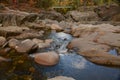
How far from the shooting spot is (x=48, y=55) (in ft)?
32.3

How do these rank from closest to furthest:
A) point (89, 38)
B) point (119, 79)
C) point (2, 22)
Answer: point (119, 79) → point (89, 38) → point (2, 22)

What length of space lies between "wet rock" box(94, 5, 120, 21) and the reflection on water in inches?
636

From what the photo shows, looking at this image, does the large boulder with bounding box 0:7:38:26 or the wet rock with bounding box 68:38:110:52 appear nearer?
the wet rock with bounding box 68:38:110:52

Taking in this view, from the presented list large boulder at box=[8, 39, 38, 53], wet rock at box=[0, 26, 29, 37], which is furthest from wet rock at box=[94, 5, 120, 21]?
large boulder at box=[8, 39, 38, 53]

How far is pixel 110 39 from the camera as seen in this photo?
43.2ft

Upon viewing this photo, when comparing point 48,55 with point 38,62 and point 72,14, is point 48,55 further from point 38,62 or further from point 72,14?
point 72,14

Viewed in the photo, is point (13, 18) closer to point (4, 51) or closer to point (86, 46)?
point (4, 51)

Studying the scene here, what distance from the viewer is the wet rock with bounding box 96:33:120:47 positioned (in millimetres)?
12620

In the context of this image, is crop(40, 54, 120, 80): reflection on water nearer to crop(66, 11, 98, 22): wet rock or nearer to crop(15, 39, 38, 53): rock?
crop(15, 39, 38, 53): rock

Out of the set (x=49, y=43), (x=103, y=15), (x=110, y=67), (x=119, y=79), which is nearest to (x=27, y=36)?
(x=49, y=43)

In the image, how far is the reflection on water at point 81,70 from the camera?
8422 millimetres

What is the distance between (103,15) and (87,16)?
247 centimetres

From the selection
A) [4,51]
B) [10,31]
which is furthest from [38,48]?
[10,31]

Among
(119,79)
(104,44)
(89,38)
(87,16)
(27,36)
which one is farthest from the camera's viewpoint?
(87,16)
